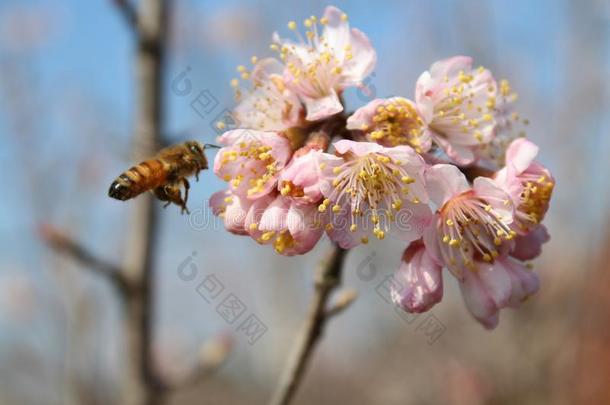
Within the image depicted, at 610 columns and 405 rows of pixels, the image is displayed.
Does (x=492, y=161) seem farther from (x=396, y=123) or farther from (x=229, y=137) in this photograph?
(x=229, y=137)

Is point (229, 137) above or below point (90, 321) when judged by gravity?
above

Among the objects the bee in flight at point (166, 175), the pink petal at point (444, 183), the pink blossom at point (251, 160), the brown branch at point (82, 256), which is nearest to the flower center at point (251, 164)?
the pink blossom at point (251, 160)

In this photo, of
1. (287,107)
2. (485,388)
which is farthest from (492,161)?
(485,388)

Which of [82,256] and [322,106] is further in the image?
[82,256]

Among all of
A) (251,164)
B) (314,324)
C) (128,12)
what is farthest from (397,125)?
(128,12)

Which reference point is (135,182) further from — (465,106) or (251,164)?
(465,106)

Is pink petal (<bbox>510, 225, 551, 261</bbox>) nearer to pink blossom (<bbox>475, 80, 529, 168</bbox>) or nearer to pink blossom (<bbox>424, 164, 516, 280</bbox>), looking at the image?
pink blossom (<bbox>424, 164, 516, 280</bbox>)
